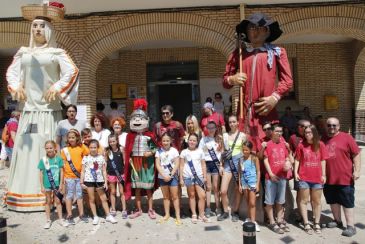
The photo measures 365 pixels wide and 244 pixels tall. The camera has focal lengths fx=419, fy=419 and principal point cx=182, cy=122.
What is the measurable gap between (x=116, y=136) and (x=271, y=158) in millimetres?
2241

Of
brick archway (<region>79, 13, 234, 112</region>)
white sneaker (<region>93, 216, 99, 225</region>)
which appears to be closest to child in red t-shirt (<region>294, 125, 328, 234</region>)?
white sneaker (<region>93, 216, 99, 225</region>)

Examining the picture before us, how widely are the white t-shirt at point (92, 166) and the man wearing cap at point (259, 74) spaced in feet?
6.45

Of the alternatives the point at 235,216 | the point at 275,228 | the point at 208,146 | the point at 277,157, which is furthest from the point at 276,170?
the point at 208,146

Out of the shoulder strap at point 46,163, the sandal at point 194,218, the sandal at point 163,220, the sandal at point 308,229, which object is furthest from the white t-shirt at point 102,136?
the sandal at point 308,229

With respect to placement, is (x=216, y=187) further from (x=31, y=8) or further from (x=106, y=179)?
(x=31, y=8)

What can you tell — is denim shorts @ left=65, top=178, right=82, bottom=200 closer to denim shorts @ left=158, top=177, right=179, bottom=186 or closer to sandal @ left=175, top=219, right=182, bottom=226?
denim shorts @ left=158, top=177, right=179, bottom=186

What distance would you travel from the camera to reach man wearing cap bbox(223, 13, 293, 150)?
509cm

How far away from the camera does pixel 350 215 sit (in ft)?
16.8

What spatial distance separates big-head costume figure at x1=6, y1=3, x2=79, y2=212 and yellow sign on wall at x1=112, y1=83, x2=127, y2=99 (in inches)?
316

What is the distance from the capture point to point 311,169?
199 inches

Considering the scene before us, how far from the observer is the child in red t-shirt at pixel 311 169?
5.06 m

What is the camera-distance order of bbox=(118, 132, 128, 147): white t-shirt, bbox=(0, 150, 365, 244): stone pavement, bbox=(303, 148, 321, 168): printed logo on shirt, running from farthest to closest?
bbox=(118, 132, 128, 147): white t-shirt → bbox=(303, 148, 321, 168): printed logo on shirt → bbox=(0, 150, 365, 244): stone pavement

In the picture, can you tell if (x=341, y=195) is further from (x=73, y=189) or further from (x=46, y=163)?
(x=46, y=163)

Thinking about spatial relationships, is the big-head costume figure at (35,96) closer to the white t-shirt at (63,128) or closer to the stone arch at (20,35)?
the white t-shirt at (63,128)
